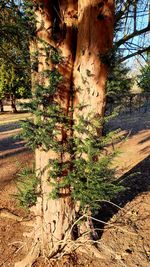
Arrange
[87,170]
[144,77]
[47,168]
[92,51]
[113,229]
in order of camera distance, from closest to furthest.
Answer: [92,51] < [87,170] < [47,168] < [113,229] < [144,77]

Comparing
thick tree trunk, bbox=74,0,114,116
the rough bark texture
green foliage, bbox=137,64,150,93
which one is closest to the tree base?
the rough bark texture

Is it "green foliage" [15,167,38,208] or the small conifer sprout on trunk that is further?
"green foliage" [15,167,38,208]

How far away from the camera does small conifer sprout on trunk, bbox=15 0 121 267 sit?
10.5 feet

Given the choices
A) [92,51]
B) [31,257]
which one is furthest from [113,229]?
[92,51]

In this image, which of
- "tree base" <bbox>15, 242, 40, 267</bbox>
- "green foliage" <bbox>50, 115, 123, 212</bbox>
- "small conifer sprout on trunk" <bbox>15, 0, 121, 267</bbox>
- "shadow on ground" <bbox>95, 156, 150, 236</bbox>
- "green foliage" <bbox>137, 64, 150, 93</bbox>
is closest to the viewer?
"small conifer sprout on trunk" <bbox>15, 0, 121, 267</bbox>

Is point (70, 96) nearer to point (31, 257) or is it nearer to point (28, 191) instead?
point (28, 191)

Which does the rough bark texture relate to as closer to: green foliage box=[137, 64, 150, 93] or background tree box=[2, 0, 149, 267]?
background tree box=[2, 0, 149, 267]

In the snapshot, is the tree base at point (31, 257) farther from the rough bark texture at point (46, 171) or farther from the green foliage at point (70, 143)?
the green foliage at point (70, 143)

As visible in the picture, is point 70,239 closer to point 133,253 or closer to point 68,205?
point 68,205

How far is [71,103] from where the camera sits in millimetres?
3459

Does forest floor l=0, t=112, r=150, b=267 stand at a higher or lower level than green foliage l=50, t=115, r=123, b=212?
lower

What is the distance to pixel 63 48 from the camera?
3.38 metres

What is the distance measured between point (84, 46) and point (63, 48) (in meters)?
0.30

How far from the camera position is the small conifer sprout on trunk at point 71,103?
10.5ft
